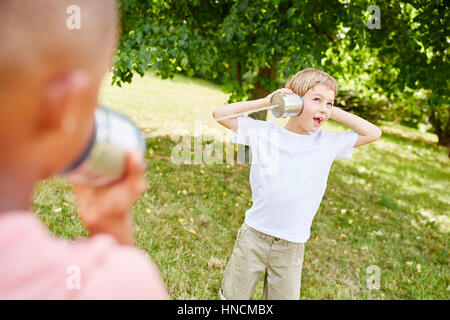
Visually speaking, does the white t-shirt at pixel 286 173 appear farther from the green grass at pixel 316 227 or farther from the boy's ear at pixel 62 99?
the boy's ear at pixel 62 99

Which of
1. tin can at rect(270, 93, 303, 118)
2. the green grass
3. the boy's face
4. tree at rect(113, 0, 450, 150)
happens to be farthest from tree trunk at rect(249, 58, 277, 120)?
tin can at rect(270, 93, 303, 118)

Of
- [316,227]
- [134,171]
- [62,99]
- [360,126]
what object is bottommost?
[316,227]

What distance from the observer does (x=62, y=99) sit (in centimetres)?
57

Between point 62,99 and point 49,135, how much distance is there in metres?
0.05

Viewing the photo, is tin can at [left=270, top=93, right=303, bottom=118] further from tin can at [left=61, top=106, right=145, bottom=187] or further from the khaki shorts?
tin can at [left=61, top=106, right=145, bottom=187]

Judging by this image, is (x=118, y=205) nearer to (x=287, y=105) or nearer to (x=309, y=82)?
(x=287, y=105)

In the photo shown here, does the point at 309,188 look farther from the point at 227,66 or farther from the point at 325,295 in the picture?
the point at 227,66

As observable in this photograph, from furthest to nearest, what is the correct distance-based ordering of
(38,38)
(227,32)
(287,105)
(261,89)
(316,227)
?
(261,89) < (316,227) < (227,32) < (287,105) < (38,38)

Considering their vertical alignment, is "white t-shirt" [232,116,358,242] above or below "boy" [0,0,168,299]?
below

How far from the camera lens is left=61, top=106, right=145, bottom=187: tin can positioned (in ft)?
2.39

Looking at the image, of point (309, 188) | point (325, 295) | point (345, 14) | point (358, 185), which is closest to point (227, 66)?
point (345, 14)

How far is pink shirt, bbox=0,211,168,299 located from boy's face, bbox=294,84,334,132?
204 centimetres

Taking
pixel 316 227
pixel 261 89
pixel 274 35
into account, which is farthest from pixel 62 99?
pixel 261 89
